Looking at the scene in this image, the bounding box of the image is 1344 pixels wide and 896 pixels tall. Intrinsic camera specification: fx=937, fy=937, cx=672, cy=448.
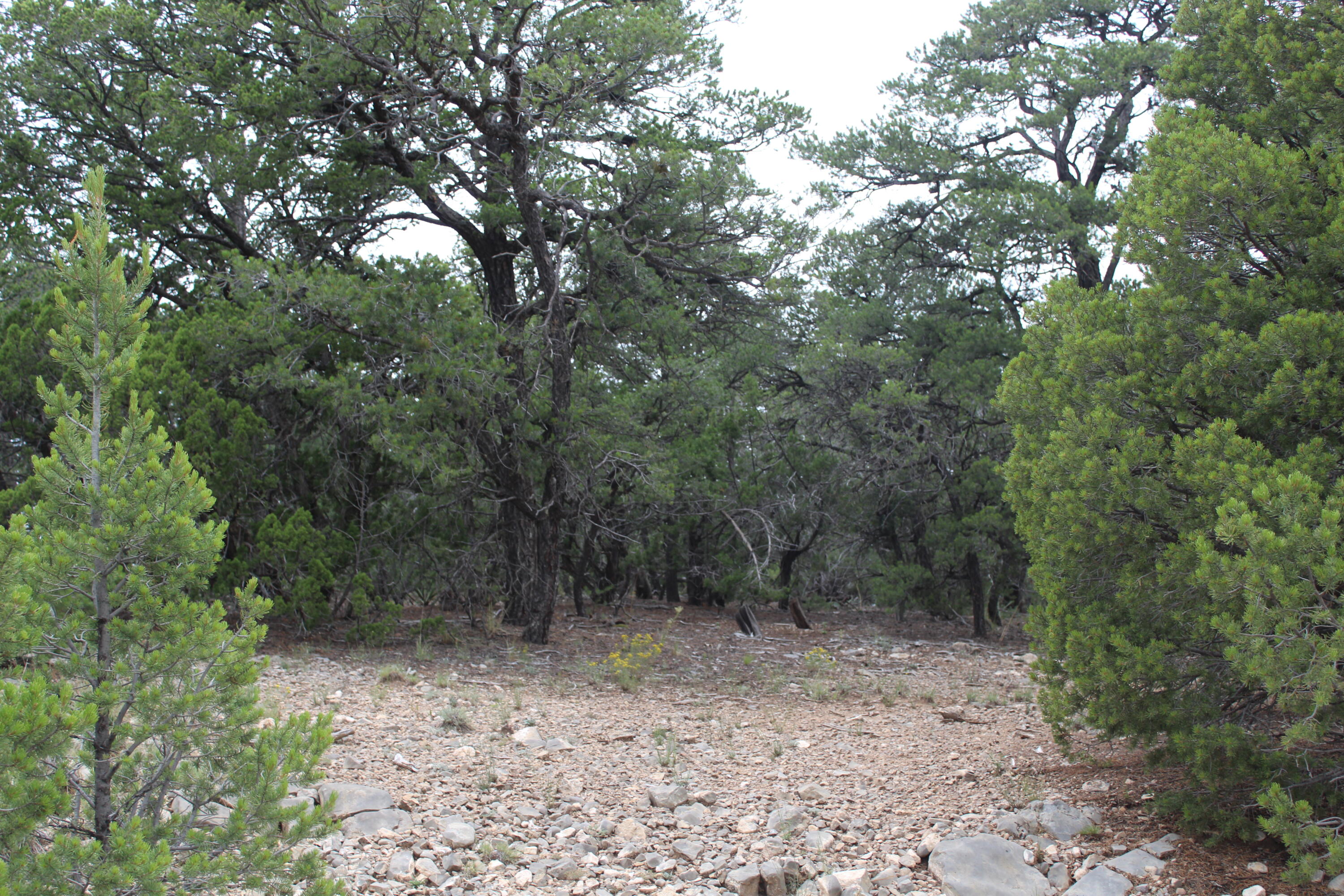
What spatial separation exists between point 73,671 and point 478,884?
205 cm

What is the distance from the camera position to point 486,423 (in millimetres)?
8766

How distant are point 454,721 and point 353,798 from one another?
55.3 inches

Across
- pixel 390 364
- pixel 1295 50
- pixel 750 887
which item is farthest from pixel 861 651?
pixel 1295 50

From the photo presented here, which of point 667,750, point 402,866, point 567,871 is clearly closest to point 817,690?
point 667,750

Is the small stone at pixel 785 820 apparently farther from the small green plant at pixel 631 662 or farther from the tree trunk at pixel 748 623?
the tree trunk at pixel 748 623

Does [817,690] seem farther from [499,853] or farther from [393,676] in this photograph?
[499,853]

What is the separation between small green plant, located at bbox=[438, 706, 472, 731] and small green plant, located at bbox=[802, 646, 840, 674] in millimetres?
4052

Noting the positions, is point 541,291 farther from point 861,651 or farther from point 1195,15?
point 1195,15

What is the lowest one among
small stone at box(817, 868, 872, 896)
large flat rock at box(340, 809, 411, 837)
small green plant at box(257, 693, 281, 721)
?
small stone at box(817, 868, 872, 896)

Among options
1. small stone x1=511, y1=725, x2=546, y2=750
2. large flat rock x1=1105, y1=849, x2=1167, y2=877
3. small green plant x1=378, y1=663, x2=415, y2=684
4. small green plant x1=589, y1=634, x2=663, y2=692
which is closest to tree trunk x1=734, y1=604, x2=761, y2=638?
small green plant x1=589, y1=634, x2=663, y2=692

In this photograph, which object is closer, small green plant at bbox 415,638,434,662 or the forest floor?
the forest floor

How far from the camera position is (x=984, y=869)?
4156 millimetres

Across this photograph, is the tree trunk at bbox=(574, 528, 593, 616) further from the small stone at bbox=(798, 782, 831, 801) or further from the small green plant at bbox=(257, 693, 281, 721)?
the small stone at bbox=(798, 782, 831, 801)

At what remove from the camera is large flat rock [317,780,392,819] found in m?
4.54
